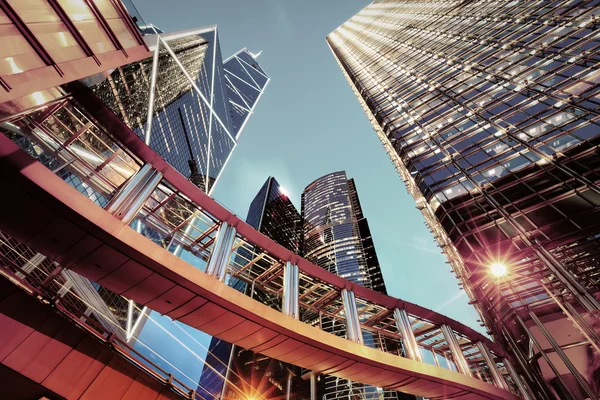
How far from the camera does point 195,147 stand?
9181cm

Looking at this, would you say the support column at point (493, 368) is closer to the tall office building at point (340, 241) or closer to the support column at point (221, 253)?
the support column at point (221, 253)

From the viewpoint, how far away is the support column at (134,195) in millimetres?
6977

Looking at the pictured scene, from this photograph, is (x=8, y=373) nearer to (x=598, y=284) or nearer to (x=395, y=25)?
(x=598, y=284)

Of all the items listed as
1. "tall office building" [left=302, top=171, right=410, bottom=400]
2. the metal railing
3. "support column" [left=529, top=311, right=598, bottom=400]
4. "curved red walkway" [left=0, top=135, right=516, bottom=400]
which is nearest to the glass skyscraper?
"tall office building" [left=302, top=171, right=410, bottom=400]

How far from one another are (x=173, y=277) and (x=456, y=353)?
1158 cm

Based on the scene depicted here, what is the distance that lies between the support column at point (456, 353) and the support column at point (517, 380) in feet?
11.0

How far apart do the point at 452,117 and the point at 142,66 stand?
5769 centimetres

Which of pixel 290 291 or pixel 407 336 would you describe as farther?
pixel 407 336

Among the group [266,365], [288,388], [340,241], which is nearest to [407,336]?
[288,388]

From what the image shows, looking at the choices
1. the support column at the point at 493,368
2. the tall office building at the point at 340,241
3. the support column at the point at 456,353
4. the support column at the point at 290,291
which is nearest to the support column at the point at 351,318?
the support column at the point at 290,291

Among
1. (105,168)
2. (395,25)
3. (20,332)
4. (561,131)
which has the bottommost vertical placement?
(20,332)

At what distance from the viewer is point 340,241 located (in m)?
76.1

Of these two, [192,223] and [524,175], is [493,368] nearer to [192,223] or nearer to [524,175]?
[524,175]

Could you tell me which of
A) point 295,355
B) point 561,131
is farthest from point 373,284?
point 295,355
